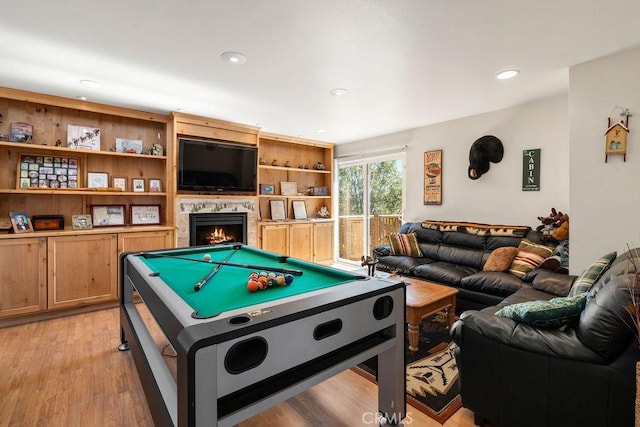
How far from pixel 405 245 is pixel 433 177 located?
1.21 m

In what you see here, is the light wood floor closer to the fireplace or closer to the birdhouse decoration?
the fireplace

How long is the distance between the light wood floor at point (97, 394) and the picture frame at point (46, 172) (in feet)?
5.51

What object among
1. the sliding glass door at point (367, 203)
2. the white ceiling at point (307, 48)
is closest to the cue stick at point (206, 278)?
the white ceiling at point (307, 48)

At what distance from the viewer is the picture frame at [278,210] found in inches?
222

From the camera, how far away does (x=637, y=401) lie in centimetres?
119

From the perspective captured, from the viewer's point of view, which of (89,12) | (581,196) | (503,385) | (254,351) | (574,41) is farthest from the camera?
(581,196)

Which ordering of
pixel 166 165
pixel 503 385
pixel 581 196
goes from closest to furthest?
pixel 503 385 → pixel 581 196 → pixel 166 165

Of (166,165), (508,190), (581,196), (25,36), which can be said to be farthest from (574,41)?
(166,165)

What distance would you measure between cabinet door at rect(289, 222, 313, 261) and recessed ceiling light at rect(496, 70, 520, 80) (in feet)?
12.1

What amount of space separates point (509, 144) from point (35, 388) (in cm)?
514

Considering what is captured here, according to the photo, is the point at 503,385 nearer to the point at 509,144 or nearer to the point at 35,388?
the point at 35,388

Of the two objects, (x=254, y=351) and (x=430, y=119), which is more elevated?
(x=430, y=119)

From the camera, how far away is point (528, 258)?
3168mm

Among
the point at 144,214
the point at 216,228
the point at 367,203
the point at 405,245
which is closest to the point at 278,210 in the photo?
the point at 216,228
